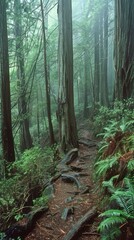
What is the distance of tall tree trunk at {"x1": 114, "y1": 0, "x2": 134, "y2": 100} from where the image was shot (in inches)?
372

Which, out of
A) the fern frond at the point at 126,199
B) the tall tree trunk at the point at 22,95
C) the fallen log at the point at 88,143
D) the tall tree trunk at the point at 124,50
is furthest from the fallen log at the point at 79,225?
the tall tree trunk at the point at 22,95

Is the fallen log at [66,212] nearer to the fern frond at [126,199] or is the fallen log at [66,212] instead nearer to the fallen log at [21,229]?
the fallen log at [21,229]

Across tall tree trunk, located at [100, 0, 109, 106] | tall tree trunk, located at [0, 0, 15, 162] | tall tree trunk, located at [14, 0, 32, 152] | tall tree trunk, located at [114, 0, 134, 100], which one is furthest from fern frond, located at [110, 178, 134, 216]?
tall tree trunk, located at [100, 0, 109, 106]

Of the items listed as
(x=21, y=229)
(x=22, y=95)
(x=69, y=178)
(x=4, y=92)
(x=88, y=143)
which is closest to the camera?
(x=21, y=229)

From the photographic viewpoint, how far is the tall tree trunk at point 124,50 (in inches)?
372

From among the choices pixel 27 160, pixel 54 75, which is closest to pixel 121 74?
pixel 27 160

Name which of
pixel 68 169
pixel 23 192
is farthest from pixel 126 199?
pixel 68 169

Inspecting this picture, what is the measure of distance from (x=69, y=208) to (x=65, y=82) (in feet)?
17.2

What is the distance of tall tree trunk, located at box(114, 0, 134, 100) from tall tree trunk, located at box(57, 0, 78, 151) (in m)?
1.97

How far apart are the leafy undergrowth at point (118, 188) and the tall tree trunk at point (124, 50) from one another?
3300mm

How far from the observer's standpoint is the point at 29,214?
504 cm

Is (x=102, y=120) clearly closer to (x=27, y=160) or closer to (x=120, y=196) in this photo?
(x=27, y=160)

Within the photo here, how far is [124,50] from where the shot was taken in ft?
31.8

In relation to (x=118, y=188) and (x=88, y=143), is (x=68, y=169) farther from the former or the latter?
(x=118, y=188)
